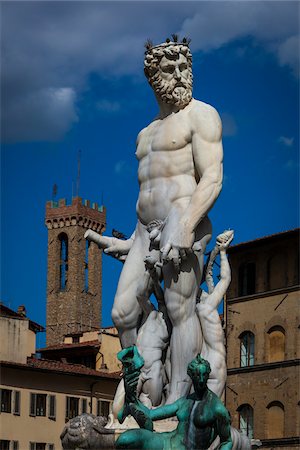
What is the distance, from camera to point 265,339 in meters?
77.7

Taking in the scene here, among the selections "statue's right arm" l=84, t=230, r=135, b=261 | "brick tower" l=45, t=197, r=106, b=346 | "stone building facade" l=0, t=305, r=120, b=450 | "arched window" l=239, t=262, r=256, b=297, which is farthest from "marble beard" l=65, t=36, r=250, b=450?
"brick tower" l=45, t=197, r=106, b=346

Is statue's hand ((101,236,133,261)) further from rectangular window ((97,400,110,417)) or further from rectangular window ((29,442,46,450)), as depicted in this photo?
rectangular window ((97,400,110,417))

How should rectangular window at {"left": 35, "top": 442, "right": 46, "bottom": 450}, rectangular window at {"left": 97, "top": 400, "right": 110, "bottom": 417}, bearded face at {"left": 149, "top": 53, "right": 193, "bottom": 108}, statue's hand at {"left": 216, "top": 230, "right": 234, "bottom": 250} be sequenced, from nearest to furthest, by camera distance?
bearded face at {"left": 149, "top": 53, "right": 193, "bottom": 108}
statue's hand at {"left": 216, "top": 230, "right": 234, "bottom": 250}
rectangular window at {"left": 35, "top": 442, "right": 46, "bottom": 450}
rectangular window at {"left": 97, "top": 400, "right": 110, "bottom": 417}

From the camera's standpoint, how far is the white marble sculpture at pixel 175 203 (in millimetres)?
17125

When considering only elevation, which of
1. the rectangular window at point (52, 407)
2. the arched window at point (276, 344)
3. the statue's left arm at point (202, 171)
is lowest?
the statue's left arm at point (202, 171)

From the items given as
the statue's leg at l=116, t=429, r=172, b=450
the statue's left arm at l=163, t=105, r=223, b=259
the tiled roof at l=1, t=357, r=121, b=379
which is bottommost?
the statue's leg at l=116, t=429, r=172, b=450

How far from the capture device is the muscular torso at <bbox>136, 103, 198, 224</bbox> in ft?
57.5

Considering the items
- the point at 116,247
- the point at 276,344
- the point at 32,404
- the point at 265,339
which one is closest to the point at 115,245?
the point at 116,247

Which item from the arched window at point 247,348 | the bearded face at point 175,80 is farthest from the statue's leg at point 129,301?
the arched window at point 247,348

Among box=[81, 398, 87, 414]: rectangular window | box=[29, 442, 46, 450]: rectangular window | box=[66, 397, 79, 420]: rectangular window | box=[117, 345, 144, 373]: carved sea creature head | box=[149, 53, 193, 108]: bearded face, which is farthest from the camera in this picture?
box=[81, 398, 87, 414]: rectangular window

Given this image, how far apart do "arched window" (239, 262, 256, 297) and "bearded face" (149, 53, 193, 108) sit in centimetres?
6200

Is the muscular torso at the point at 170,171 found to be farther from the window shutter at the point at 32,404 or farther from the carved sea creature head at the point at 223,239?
the window shutter at the point at 32,404

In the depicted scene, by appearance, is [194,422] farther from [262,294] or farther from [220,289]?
[262,294]

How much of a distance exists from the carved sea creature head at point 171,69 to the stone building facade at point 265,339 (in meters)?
57.8
